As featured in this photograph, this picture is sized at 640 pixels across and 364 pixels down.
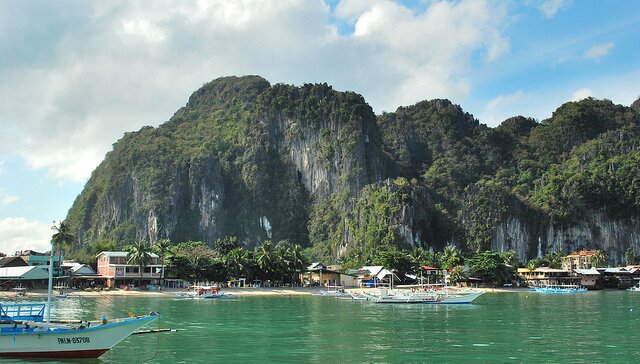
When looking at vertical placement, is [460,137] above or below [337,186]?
above

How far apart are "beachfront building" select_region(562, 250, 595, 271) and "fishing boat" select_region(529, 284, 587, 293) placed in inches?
728

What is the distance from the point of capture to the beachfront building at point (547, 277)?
11631cm

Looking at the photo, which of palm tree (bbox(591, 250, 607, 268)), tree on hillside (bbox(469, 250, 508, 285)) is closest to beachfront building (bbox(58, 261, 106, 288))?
tree on hillside (bbox(469, 250, 508, 285))

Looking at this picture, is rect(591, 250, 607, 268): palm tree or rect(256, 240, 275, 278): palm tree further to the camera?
rect(591, 250, 607, 268): palm tree

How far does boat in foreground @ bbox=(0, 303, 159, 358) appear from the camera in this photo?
2667 cm

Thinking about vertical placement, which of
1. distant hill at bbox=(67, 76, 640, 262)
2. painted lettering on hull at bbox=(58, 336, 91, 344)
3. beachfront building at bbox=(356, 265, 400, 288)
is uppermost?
distant hill at bbox=(67, 76, 640, 262)

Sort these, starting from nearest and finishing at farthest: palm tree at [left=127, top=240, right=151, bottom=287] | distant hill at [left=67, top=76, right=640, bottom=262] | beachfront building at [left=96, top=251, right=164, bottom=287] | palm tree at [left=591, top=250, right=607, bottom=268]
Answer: palm tree at [left=127, top=240, right=151, bottom=287]
beachfront building at [left=96, top=251, right=164, bottom=287]
palm tree at [left=591, top=250, right=607, bottom=268]
distant hill at [left=67, top=76, right=640, bottom=262]

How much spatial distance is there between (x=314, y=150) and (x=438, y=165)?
134 feet

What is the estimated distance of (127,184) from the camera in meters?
175

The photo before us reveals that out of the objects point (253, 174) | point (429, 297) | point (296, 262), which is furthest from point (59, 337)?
point (253, 174)

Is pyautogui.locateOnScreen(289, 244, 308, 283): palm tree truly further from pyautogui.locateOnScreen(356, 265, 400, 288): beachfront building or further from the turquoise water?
the turquoise water

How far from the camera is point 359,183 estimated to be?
509ft

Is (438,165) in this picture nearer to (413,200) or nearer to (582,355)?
(413,200)

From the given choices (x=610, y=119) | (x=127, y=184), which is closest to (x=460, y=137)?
(x=610, y=119)
